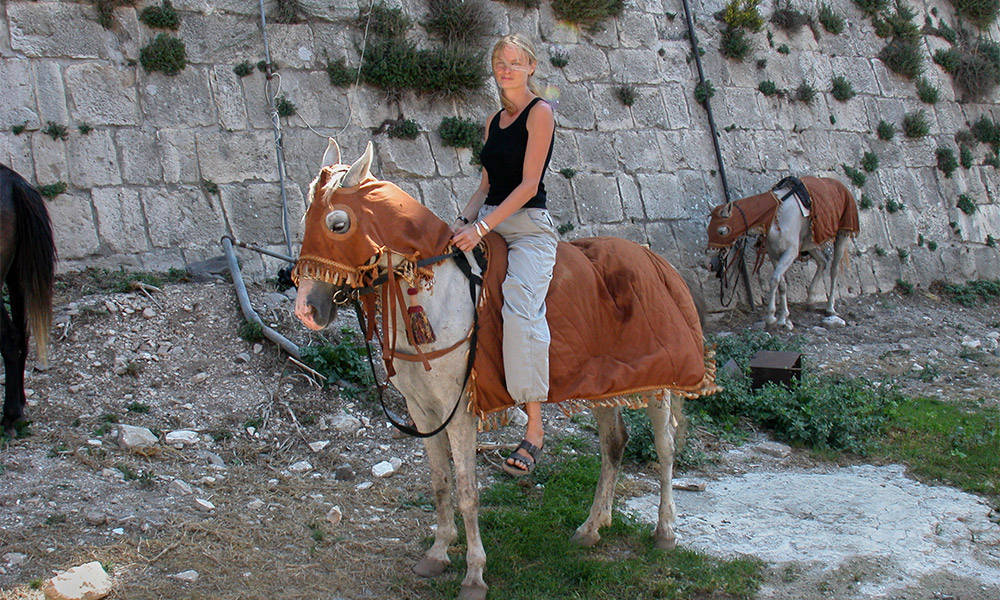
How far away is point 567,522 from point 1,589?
289 centimetres

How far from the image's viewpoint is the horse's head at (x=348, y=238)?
3430 mm

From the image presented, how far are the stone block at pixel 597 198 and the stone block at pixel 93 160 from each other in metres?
5.51

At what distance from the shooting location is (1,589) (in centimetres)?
345

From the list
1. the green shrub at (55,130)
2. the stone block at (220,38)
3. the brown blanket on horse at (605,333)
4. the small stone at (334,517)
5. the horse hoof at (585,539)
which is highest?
the stone block at (220,38)

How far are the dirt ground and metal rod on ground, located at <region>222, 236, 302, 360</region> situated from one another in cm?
11

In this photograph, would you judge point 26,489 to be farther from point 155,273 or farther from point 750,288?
point 750,288

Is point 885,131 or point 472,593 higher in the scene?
point 885,131

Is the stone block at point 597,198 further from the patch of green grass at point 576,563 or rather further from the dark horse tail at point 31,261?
the dark horse tail at point 31,261

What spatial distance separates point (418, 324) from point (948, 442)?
4674 mm

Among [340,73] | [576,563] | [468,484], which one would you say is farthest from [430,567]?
[340,73]

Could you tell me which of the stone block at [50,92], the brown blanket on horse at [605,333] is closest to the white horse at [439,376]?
the brown blanket on horse at [605,333]

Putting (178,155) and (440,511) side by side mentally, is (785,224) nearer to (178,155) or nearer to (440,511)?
(178,155)

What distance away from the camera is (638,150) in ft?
36.3

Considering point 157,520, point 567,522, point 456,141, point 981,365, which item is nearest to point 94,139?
point 456,141
